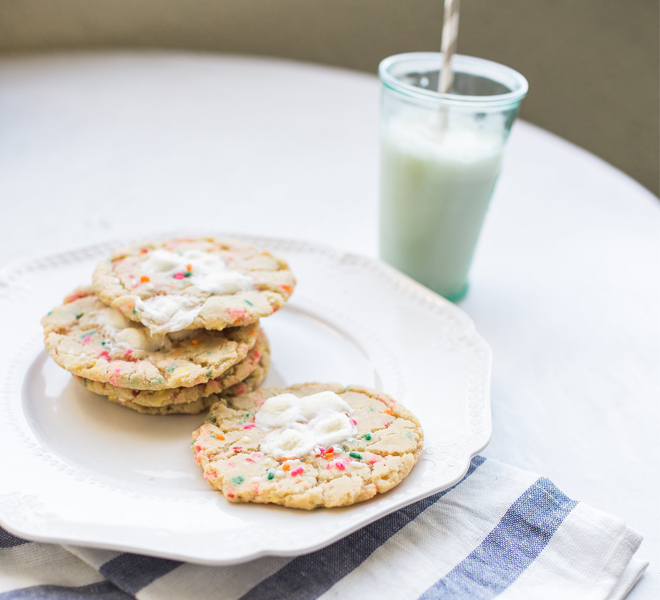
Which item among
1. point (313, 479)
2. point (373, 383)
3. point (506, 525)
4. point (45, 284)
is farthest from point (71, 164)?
point (506, 525)

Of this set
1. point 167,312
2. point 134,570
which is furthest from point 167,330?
point 134,570

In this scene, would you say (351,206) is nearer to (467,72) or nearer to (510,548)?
(467,72)

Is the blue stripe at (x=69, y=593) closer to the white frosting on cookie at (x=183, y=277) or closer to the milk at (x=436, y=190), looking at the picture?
the white frosting on cookie at (x=183, y=277)

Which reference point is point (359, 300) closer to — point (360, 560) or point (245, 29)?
point (360, 560)

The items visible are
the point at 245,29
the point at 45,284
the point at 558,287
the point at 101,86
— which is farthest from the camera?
the point at 245,29

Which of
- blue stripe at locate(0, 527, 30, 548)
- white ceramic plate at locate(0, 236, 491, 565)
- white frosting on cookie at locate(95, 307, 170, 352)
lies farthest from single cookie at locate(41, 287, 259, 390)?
blue stripe at locate(0, 527, 30, 548)

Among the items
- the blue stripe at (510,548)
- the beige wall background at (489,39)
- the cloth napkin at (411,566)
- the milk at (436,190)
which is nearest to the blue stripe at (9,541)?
the cloth napkin at (411,566)
